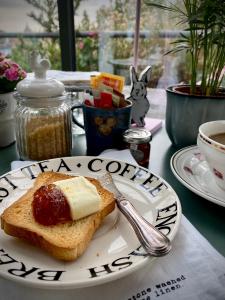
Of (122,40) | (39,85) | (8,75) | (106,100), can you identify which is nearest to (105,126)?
(106,100)

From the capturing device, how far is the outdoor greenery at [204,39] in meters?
0.62

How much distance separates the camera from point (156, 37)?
89.5 inches

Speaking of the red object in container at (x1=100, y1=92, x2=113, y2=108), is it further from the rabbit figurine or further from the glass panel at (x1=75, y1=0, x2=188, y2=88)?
the glass panel at (x1=75, y1=0, x2=188, y2=88)

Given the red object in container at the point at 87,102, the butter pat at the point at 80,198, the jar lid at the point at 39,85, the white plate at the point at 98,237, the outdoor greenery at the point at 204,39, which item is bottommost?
the white plate at the point at 98,237

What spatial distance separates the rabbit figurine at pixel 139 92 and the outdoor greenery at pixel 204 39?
0.11 meters

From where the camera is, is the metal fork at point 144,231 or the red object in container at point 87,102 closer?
the metal fork at point 144,231

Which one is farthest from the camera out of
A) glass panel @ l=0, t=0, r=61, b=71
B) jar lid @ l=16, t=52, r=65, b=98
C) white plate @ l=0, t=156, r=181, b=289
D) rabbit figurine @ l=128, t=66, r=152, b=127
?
glass panel @ l=0, t=0, r=61, b=71

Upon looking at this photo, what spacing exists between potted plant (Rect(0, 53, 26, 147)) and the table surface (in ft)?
0.19

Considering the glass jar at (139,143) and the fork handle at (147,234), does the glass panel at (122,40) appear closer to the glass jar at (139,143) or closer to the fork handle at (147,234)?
the glass jar at (139,143)

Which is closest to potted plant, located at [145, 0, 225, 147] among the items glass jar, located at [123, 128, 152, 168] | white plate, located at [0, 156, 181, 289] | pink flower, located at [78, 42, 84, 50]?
glass jar, located at [123, 128, 152, 168]

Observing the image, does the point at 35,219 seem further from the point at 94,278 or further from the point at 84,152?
the point at 84,152

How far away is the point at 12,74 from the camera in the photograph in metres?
0.70

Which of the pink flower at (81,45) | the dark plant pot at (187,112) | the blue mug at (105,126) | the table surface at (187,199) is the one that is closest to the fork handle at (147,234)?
the table surface at (187,199)

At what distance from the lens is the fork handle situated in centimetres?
36
